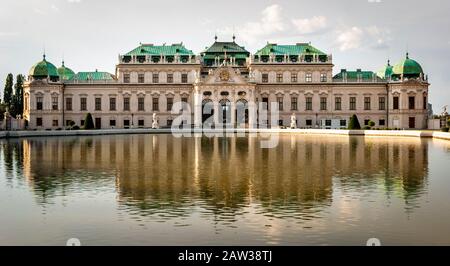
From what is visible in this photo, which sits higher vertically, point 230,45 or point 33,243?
point 230,45

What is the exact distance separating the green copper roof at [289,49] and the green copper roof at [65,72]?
3410 centimetres

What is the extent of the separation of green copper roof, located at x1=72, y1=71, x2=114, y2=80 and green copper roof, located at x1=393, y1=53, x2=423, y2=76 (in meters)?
48.7

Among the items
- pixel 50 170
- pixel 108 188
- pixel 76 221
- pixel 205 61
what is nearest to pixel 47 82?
pixel 205 61

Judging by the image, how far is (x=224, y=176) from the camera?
26.8m

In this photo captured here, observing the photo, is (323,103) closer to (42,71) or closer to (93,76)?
(93,76)

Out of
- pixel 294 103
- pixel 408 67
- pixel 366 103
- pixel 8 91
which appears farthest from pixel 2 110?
pixel 408 67

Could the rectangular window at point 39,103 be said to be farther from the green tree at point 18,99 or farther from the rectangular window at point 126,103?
the rectangular window at point 126,103

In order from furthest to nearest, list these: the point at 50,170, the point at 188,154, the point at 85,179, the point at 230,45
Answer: the point at 230,45 < the point at 188,154 < the point at 50,170 < the point at 85,179

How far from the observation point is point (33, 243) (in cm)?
1459

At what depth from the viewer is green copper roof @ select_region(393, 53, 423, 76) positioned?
95.5 meters
